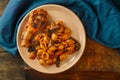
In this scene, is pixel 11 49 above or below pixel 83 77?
above

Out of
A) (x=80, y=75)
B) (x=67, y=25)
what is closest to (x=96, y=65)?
(x=80, y=75)

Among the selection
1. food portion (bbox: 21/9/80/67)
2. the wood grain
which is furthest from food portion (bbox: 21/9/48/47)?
the wood grain

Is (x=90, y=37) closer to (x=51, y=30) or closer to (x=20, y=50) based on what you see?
(x=51, y=30)

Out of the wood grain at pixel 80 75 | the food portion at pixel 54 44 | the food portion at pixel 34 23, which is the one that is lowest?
the wood grain at pixel 80 75

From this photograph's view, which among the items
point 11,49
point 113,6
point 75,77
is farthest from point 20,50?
point 113,6

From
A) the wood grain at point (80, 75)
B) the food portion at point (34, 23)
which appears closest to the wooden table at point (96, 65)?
the wood grain at point (80, 75)

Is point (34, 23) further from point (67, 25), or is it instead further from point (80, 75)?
point (80, 75)

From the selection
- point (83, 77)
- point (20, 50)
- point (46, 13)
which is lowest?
point (83, 77)

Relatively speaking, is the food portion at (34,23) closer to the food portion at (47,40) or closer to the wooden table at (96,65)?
the food portion at (47,40)

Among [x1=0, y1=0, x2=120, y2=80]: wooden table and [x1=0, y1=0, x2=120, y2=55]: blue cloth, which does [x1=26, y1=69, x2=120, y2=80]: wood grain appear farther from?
[x1=0, y1=0, x2=120, y2=55]: blue cloth
